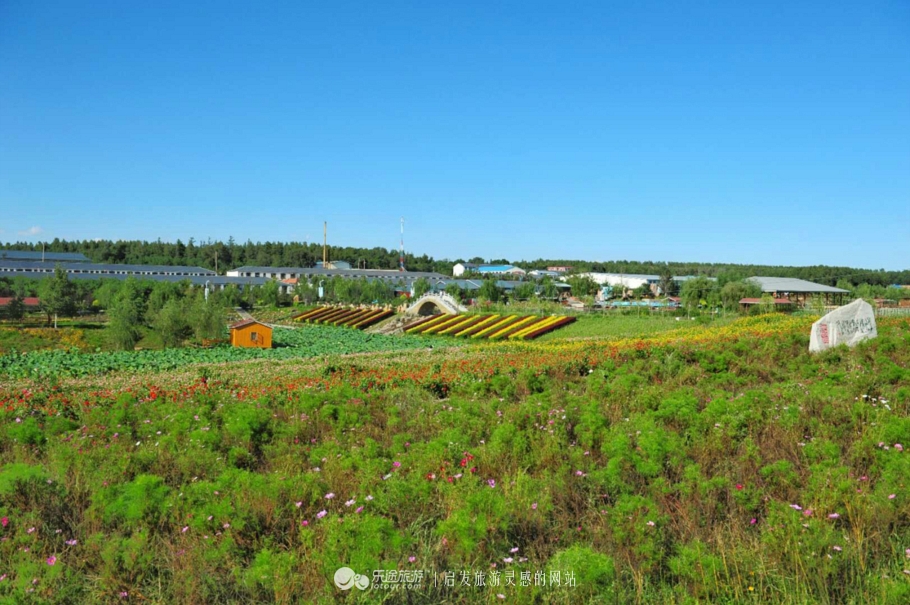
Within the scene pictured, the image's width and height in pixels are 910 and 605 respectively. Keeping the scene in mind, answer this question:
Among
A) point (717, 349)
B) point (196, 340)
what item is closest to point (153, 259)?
point (196, 340)

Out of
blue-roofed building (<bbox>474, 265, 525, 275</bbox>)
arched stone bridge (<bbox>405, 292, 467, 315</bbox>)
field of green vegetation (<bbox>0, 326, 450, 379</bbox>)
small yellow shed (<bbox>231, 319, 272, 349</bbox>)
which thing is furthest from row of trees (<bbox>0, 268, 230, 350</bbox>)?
blue-roofed building (<bbox>474, 265, 525, 275</bbox>)

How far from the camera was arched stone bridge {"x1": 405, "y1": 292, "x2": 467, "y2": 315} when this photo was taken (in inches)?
1924

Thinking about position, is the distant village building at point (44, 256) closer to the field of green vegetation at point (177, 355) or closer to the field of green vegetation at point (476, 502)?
the field of green vegetation at point (177, 355)

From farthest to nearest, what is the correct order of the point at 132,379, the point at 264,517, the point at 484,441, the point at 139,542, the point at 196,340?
the point at 196,340
the point at 132,379
the point at 484,441
the point at 264,517
the point at 139,542

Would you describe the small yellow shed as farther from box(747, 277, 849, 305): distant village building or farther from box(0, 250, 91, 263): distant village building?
box(0, 250, 91, 263): distant village building

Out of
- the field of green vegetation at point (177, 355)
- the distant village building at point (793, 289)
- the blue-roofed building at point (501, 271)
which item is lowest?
the field of green vegetation at point (177, 355)

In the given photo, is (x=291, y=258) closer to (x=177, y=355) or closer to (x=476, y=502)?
(x=177, y=355)

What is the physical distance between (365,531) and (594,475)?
2033 millimetres

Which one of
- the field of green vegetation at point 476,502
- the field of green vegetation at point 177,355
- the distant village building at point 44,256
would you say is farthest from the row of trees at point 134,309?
the distant village building at point 44,256

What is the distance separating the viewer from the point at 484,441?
21.2 ft

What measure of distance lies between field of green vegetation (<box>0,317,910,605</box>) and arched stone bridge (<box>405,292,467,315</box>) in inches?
1603

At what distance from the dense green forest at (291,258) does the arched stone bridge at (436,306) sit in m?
52.9

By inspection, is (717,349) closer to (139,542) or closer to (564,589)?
(564,589)

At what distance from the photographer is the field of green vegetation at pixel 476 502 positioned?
382cm
